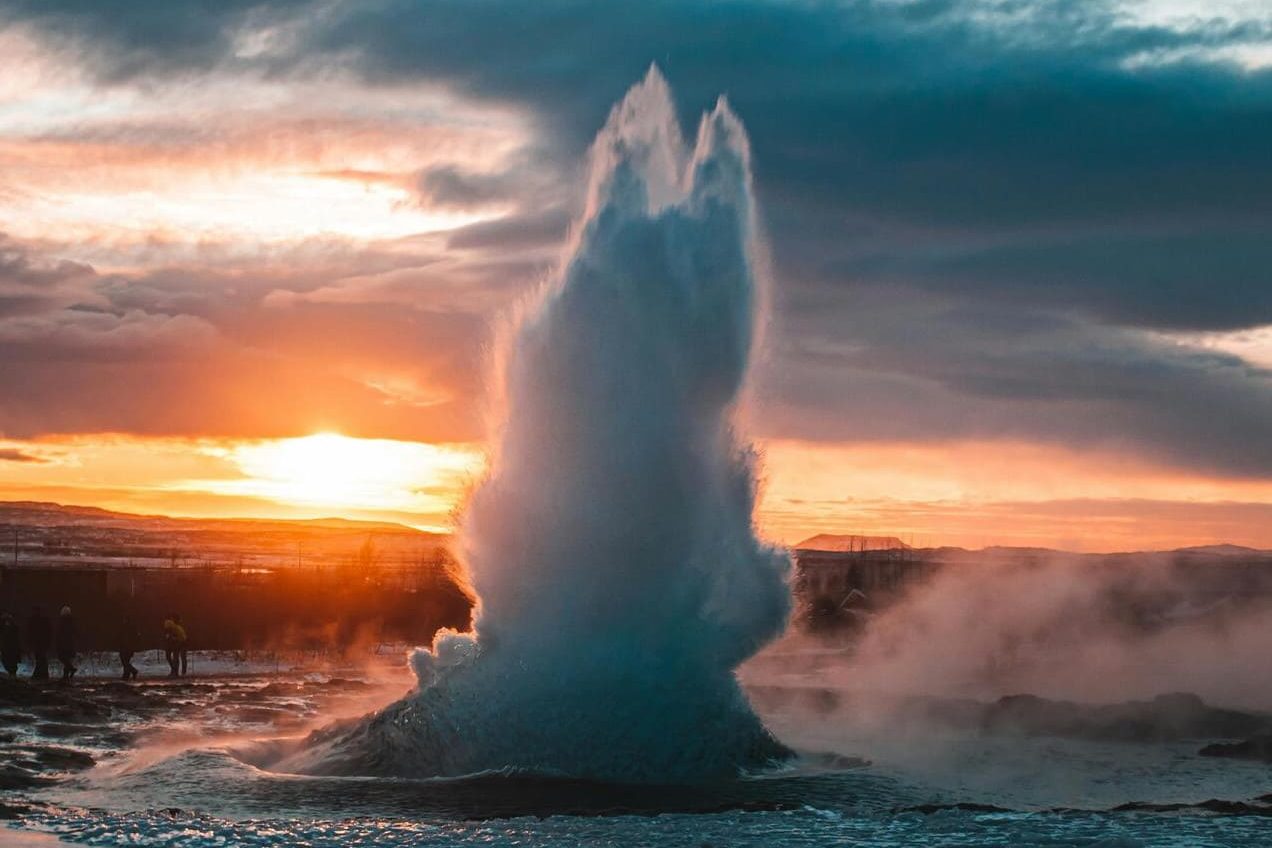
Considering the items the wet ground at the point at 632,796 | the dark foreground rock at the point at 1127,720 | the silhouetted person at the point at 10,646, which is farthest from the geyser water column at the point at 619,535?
the silhouetted person at the point at 10,646

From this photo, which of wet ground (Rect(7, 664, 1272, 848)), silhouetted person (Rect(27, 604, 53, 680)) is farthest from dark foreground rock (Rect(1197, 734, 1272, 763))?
Answer: silhouetted person (Rect(27, 604, 53, 680))

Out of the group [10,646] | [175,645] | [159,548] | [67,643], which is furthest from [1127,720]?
[159,548]

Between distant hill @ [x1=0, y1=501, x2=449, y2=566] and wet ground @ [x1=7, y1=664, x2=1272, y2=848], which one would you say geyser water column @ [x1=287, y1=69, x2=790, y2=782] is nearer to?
wet ground @ [x1=7, y1=664, x2=1272, y2=848]

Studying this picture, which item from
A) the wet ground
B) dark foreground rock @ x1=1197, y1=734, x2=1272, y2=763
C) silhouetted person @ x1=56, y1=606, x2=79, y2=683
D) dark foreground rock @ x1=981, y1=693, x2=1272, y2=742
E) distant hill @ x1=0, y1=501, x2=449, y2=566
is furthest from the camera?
distant hill @ x1=0, y1=501, x2=449, y2=566

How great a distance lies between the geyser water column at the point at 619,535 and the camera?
1758cm

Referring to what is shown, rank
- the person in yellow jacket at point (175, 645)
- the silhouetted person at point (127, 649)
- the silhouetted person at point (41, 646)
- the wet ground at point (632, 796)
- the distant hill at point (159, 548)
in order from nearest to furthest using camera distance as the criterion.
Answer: the wet ground at point (632, 796) → the silhouetted person at point (41, 646) → the silhouetted person at point (127, 649) → the person in yellow jacket at point (175, 645) → the distant hill at point (159, 548)

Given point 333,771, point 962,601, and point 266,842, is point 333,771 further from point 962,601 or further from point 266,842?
point 962,601

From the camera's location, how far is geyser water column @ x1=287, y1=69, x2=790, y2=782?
17578 mm

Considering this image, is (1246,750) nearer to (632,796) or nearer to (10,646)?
(632,796)

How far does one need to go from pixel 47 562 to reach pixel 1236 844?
270ft

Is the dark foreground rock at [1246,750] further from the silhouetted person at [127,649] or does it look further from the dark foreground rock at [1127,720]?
the silhouetted person at [127,649]

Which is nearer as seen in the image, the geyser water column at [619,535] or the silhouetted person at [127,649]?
the geyser water column at [619,535]

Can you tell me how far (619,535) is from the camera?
1797 centimetres

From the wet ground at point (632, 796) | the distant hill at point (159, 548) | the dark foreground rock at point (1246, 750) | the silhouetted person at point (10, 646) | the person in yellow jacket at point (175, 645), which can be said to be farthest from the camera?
the distant hill at point (159, 548)
